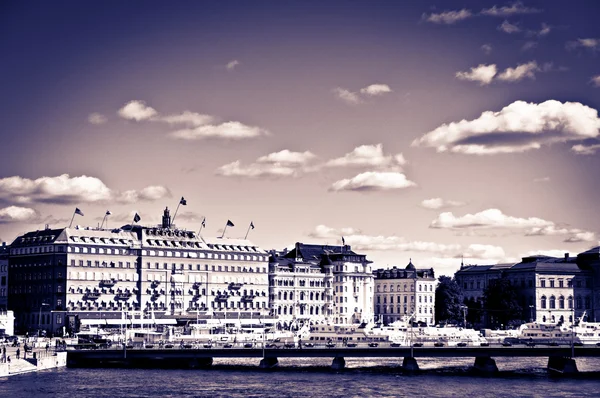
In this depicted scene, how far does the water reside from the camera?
12875cm

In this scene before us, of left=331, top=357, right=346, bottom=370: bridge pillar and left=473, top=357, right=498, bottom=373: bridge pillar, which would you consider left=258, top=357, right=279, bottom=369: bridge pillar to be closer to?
left=331, top=357, right=346, bottom=370: bridge pillar

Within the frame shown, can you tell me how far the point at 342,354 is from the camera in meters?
157

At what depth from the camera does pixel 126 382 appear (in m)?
140

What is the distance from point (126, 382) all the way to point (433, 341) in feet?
190

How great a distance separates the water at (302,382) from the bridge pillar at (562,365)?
1.83 m

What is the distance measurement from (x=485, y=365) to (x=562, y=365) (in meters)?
10.2

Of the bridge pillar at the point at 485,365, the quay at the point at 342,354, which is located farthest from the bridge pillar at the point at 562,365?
the bridge pillar at the point at 485,365

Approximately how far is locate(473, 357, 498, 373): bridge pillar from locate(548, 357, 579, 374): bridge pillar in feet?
26.4

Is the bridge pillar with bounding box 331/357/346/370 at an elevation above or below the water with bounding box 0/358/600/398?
above

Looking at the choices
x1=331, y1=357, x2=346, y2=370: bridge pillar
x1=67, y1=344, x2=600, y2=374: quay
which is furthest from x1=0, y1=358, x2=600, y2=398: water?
x1=67, y1=344, x2=600, y2=374: quay

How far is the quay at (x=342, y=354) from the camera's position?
155 meters

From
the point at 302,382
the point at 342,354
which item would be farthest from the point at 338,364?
the point at 302,382

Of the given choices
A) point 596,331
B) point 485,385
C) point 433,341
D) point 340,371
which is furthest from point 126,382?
point 596,331

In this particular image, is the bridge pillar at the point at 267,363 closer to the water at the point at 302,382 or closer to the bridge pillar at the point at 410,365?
the water at the point at 302,382
